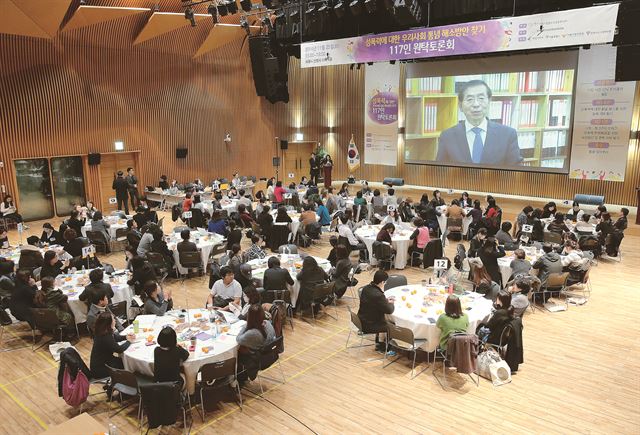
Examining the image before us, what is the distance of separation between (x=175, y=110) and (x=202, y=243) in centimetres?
1144

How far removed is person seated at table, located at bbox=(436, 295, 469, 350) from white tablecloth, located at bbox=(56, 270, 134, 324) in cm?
544

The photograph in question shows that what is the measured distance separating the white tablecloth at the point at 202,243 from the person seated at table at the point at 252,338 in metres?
5.07

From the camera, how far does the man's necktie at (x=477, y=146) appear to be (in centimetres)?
1936

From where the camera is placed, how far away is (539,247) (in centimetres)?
1080

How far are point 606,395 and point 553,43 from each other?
25.2 ft

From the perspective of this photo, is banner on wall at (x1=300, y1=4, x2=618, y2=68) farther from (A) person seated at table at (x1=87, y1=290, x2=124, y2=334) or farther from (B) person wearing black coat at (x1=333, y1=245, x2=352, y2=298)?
(A) person seated at table at (x1=87, y1=290, x2=124, y2=334)

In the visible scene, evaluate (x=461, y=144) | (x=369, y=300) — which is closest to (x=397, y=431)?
(x=369, y=300)

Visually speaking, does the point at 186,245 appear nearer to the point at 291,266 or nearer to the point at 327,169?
the point at 291,266

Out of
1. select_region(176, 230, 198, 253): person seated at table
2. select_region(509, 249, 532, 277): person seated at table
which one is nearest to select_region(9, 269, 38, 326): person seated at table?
select_region(176, 230, 198, 253): person seated at table

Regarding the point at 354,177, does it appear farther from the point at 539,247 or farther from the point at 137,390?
the point at 137,390

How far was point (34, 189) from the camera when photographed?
17500 millimetres

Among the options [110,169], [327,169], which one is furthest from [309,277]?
[327,169]

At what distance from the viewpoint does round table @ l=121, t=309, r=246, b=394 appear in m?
6.05

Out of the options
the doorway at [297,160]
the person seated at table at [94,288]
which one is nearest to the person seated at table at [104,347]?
the person seated at table at [94,288]
